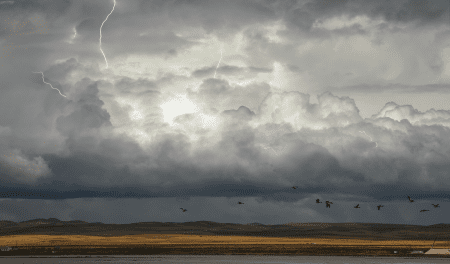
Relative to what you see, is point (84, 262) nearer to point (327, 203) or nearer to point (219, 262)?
point (219, 262)

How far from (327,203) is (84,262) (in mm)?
48601

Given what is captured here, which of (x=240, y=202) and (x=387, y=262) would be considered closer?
(x=387, y=262)

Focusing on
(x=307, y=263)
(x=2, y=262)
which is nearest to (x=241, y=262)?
(x=307, y=263)

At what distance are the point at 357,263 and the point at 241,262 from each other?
75.3 feet

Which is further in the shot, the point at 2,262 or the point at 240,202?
the point at 240,202

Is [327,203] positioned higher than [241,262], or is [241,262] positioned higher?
[327,203]

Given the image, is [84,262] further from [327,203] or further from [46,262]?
[327,203]

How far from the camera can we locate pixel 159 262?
10112cm

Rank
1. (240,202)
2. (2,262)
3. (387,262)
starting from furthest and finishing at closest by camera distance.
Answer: (240,202)
(387,262)
(2,262)

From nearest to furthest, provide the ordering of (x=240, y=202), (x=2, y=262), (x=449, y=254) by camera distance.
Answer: (x=2, y=262) < (x=240, y=202) < (x=449, y=254)

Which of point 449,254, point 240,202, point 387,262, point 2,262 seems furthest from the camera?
point 449,254

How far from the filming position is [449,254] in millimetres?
144125

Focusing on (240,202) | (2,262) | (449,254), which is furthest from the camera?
(449,254)

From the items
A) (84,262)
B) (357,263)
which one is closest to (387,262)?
(357,263)
